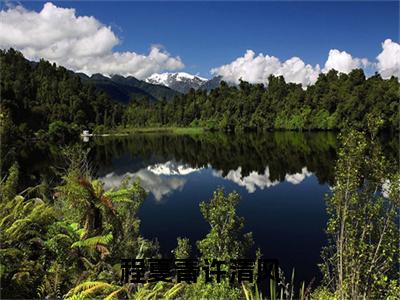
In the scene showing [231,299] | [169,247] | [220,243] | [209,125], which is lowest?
[169,247]

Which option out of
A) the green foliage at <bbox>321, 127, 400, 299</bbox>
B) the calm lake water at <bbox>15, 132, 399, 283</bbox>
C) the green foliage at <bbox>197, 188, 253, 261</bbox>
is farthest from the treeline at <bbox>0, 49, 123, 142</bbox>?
the green foliage at <bbox>321, 127, 400, 299</bbox>

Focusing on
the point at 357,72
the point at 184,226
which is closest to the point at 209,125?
the point at 357,72

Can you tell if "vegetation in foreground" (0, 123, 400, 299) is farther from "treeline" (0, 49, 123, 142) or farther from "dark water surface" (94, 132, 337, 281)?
"treeline" (0, 49, 123, 142)

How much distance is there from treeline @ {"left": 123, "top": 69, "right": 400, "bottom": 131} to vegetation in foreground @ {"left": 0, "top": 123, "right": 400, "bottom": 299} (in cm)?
7433

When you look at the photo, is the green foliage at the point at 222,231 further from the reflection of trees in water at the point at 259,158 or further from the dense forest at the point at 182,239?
the reflection of trees in water at the point at 259,158

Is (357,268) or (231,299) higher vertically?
(357,268)

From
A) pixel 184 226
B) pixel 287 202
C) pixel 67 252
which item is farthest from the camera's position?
pixel 287 202

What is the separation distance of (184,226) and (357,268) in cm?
1685

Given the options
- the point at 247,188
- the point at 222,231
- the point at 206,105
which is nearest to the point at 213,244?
the point at 222,231

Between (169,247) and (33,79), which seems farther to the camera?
(33,79)

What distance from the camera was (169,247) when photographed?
66.4 feet

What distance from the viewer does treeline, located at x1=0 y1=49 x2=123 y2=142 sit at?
95569 millimetres

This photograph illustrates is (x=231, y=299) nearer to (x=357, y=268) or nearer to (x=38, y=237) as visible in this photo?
(x=357, y=268)

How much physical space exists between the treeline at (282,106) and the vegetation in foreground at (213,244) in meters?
74.3
